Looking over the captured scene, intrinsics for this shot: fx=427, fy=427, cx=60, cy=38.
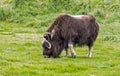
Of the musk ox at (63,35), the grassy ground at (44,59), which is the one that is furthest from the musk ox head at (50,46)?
the grassy ground at (44,59)

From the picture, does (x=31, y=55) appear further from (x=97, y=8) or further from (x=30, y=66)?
(x=97, y=8)

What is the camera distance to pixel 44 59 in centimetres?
1764

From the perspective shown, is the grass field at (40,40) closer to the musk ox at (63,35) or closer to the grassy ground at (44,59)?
the grassy ground at (44,59)

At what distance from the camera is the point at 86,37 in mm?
19328

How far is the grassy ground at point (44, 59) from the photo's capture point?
14.1m

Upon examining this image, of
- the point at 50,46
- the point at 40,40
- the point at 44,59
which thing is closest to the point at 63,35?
the point at 50,46

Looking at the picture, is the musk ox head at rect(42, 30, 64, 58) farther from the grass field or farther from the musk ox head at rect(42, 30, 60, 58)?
the grass field

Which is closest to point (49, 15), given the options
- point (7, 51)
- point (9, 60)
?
point (7, 51)

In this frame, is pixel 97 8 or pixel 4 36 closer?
pixel 4 36

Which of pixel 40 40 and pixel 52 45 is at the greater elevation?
pixel 52 45

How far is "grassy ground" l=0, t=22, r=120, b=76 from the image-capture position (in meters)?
14.1

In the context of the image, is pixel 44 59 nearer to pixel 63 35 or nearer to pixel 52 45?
pixel 52 45

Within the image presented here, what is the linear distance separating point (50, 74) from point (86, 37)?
594 cm

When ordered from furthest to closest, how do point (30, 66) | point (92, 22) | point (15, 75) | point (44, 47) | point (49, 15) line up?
1. point (49, 15)
2. point (92, 22)
3. point (44, 47)
4. point (30, 66)
5. point (15, 75)
